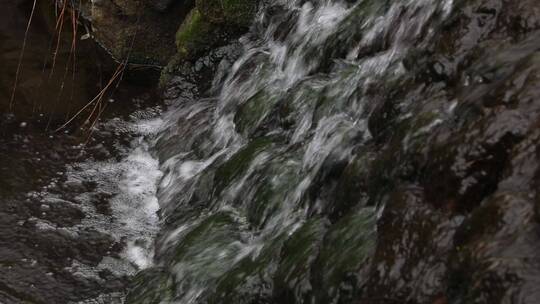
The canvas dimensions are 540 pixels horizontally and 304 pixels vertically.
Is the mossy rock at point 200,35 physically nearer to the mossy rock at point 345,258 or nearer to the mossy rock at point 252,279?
the mossy rock at point 252,279

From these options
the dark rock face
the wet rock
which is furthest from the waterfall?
the dark rock face

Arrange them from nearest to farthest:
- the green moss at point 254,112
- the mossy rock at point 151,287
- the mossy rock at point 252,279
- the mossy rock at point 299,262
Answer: the mossy rock at point 299,262
the mossy rock at point 252,279
the mossy rock at point 151,287
the green moss at point 254,112

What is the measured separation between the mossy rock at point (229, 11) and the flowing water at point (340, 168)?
0.40 ft

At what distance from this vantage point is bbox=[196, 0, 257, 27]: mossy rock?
6.99 metres

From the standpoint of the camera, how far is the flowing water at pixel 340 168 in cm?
283

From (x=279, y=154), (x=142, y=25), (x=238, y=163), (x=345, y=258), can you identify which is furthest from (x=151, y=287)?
(x=142, y=25)

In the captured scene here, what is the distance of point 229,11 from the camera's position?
7031 millimetres

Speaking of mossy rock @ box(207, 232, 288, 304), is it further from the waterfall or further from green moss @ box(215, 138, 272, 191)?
green moss @ box(215, 138, 272, 191)

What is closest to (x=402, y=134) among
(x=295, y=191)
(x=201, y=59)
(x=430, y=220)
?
(x=430, y=220)

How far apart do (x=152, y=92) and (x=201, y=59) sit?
0.59 metres

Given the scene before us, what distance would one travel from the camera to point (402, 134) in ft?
11.5

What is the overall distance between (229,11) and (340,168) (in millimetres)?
3364

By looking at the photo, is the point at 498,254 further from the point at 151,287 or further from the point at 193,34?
the point at 193,34

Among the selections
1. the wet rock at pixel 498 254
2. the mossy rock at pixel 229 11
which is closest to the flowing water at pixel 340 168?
the wet rock at pixel 498 254
